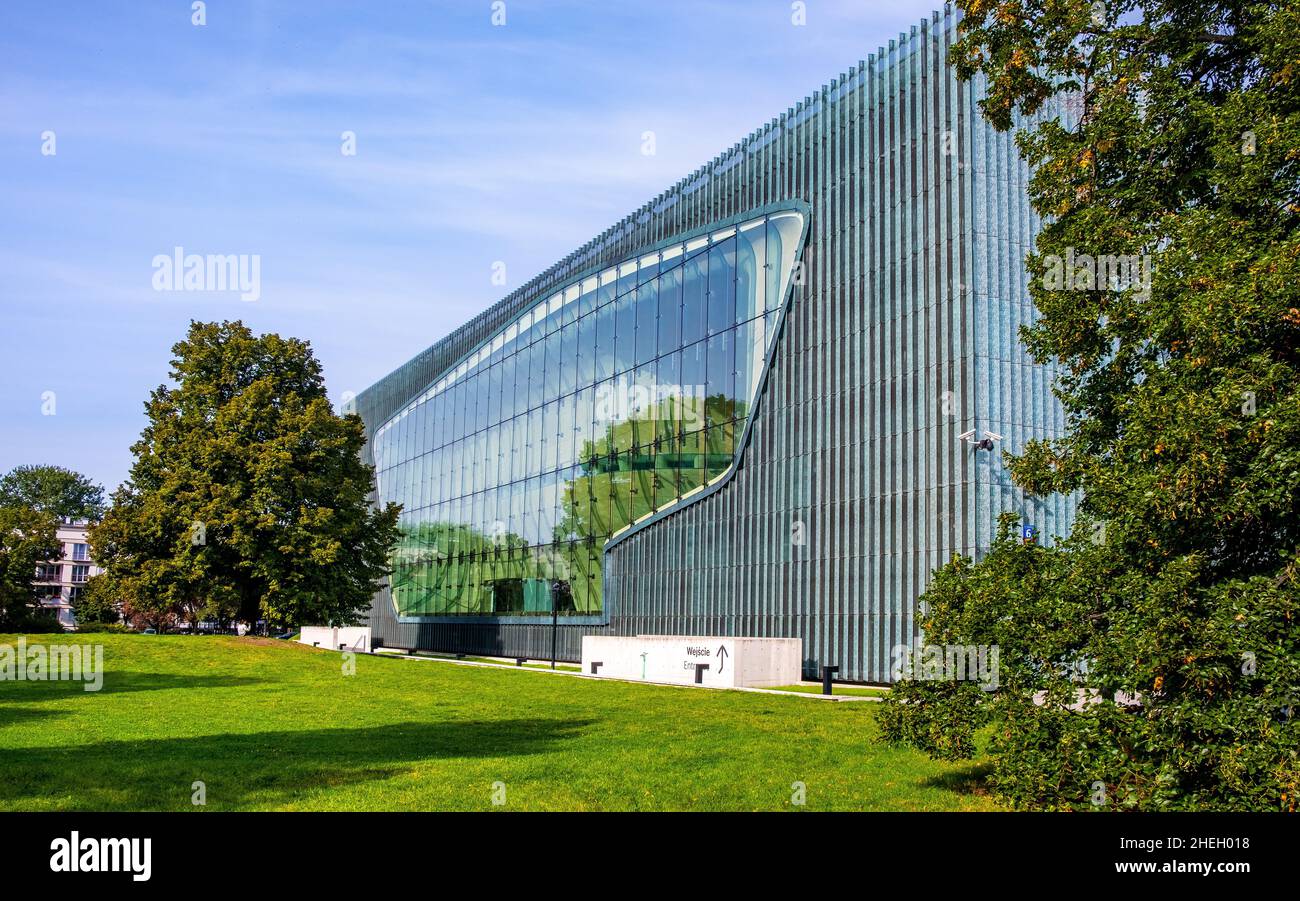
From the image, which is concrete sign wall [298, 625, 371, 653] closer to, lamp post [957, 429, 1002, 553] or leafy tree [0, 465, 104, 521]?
lamp post [957, 429, 1002, 553]

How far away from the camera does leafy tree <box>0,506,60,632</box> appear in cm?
5184

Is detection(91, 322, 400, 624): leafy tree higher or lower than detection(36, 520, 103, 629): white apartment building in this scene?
higher

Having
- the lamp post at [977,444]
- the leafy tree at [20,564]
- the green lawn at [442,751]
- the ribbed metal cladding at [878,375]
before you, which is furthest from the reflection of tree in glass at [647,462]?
the leafy tree at [20,564]

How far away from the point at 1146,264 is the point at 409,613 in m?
64.5

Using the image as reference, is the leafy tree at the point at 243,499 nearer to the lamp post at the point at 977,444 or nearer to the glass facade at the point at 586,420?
the glass facade at the point at 586,420

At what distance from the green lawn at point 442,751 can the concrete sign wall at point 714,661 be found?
301cm

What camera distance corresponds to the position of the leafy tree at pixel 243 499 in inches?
1620

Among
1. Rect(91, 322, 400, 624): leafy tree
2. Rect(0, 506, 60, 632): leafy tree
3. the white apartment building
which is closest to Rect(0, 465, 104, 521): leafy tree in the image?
the white apartment building

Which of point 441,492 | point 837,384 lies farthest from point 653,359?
point 441,492

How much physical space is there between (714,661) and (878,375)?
33.5 ft

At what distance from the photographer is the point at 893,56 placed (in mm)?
33375

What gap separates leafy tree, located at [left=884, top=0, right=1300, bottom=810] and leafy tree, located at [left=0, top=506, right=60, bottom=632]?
174 ft

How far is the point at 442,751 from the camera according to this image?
583 inches
